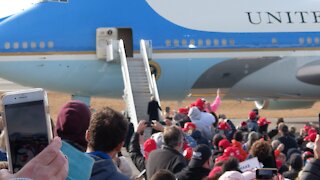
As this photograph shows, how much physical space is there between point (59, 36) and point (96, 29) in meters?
1.03

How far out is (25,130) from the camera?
3381 millimetres

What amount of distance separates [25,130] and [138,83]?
57.4 ft

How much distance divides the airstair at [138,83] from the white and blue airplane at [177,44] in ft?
1.94

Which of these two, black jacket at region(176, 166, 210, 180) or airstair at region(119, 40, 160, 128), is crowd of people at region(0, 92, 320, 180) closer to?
black jacket at region(176, 166, 210, 180)

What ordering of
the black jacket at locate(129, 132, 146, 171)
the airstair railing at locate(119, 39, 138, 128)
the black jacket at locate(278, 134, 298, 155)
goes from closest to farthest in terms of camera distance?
the black jacket at locate(129, 132, 146, 171)
the black jacket at locate(278, 134, 298, 155)
the airstair railing at locate(119, 39, 138, 128)

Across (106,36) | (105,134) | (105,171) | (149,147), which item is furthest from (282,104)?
(105,171)

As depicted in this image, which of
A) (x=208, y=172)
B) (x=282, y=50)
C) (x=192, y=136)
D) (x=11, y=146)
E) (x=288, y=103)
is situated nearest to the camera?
(x=11, y=146)

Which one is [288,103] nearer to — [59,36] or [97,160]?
[59,36]

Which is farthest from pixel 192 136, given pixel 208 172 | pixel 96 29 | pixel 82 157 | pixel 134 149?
pixel 96 29

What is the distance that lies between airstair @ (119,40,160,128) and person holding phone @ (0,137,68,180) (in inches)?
647

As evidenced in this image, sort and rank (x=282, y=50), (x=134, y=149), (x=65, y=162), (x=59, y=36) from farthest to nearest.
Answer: (x=282, y=50) < (x=59, y=36) < (x=134, y=149) < (x=65, y=162)

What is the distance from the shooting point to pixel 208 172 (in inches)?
285

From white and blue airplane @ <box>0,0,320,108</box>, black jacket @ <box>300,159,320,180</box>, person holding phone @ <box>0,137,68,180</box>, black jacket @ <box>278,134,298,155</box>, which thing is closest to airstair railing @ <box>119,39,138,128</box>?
white and blue airplane @ <box>0,0,320,108</box>

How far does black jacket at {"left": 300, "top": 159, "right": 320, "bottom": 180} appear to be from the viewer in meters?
6.14
